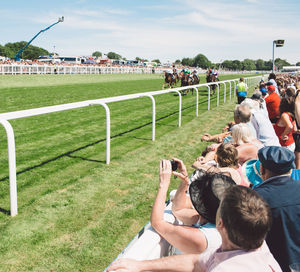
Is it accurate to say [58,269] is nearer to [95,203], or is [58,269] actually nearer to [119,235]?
[119,235]

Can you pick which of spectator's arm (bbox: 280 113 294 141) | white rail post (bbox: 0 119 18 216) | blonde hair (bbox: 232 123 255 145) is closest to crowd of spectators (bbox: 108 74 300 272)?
blonde hair (bbox: 232 123 255 145)

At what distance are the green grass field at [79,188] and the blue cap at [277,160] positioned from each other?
58.5 inches

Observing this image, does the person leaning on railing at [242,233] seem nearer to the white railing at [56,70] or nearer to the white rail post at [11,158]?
the white rail post at [11,158]

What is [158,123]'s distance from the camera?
9406 millimetres

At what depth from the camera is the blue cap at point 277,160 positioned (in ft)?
7.16

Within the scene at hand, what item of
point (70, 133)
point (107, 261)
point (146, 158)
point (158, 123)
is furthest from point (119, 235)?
point (158, 123)

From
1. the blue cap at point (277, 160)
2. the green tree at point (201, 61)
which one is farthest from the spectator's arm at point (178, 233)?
the green tree at point (201, 61)

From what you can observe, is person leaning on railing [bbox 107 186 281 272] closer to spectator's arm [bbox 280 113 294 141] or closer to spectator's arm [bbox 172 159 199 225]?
spectator's arm [bbox 172 159 199 225]

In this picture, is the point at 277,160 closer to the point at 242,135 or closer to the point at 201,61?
the point at 242,135

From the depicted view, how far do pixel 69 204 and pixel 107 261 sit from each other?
1.20 meters

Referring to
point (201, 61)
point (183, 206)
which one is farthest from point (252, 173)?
point (201, 61)

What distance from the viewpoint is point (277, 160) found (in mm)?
2189

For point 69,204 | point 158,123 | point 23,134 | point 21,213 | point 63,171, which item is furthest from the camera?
point 158,123

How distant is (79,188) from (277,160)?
2751mm
